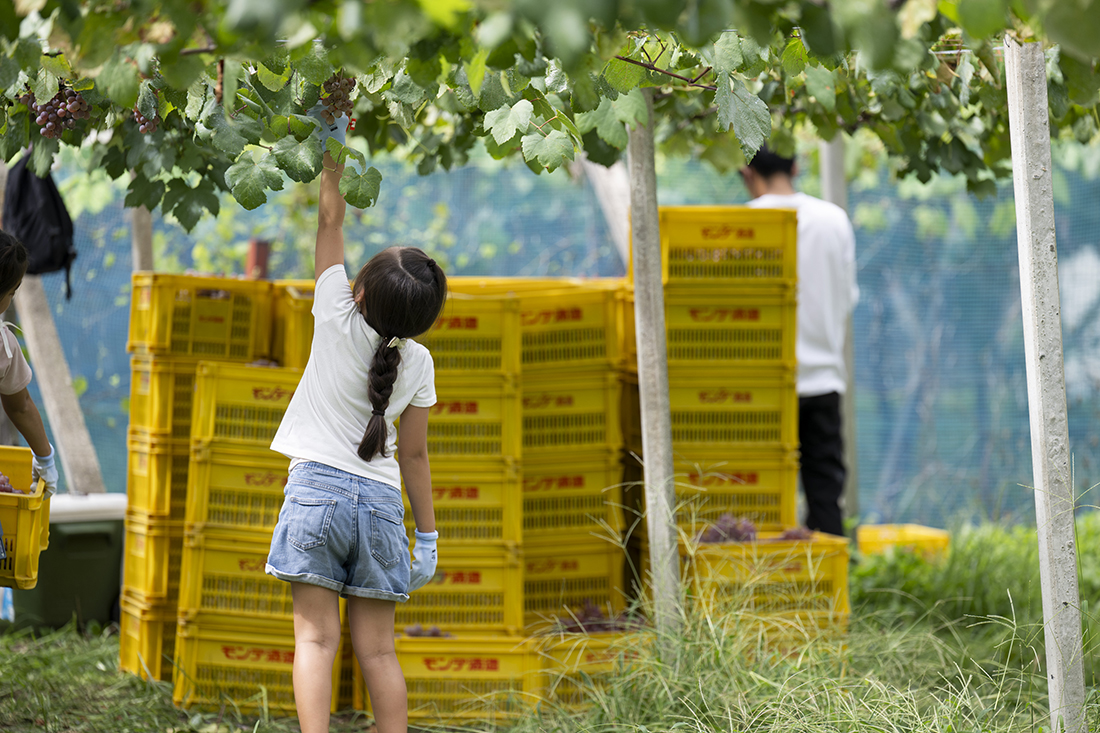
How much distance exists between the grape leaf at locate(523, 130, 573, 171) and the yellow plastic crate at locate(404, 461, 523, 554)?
131 cm

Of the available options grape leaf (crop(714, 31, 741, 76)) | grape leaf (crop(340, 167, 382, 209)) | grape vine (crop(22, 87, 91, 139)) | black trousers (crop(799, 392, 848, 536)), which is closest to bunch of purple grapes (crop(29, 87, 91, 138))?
grape vine (crop(22, 87, 91, 139))

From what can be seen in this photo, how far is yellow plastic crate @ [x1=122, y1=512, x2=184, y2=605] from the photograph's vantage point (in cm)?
325

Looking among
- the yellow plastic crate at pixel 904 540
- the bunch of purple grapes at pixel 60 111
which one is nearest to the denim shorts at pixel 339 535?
the bunch of purple grapes at pixel 60 111

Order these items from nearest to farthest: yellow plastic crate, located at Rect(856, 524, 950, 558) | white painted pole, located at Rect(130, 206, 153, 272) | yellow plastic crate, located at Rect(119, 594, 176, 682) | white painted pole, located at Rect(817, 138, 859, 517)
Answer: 1. yellow plastic crate, located at Rect(119, 594, 176, 682)
2. white painted pole, located at Rect(130, 206, 153, 272)
3. yellow plastic crate, located at Rect(856, 524, 950, 558)
4. white painted pole, located at Rect(817, 138, 859, 517)

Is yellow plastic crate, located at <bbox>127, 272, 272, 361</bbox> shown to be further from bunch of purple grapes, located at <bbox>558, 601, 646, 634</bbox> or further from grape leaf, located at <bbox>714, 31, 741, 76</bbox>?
grape leaf, located at <bbox>714, 31, 741, 76</bbox>

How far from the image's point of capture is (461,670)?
303cm

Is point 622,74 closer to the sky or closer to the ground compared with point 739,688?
closer to the sky

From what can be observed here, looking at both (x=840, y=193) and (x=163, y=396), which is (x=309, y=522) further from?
(x=840, y=193)

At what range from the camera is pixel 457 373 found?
312 centimetres

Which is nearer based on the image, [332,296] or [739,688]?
[332,296]

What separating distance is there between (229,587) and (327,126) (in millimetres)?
1564

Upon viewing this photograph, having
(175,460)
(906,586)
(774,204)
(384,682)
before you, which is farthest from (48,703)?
(906,586)

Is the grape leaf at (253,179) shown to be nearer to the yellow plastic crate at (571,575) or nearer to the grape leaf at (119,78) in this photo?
the grape leaf at (119,78)

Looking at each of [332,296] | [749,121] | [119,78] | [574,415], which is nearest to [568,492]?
[574,415]
